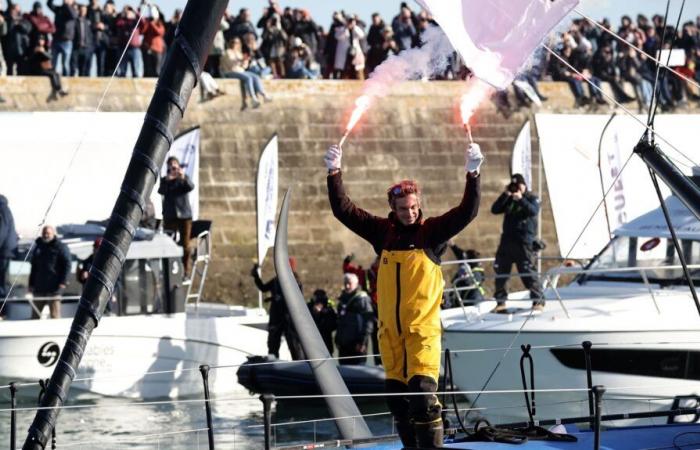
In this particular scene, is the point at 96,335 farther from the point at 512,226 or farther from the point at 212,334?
the point at 512,226

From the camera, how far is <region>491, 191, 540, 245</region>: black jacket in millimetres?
16797

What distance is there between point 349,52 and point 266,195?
31.9ft

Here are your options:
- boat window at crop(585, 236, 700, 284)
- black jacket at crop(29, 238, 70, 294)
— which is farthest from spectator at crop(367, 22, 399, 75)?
boat window at crop(585, 236, 700, 284)

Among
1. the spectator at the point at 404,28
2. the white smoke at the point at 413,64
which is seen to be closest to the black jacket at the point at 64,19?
the spectator at the point at 404,28

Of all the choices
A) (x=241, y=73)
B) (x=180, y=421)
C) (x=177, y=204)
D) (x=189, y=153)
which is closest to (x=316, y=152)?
(x=241, y=73)

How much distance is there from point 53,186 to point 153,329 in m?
4.66

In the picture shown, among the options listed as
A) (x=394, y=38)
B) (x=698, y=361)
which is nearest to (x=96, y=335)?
(x=698, y=361)

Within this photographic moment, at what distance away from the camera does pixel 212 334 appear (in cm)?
1856

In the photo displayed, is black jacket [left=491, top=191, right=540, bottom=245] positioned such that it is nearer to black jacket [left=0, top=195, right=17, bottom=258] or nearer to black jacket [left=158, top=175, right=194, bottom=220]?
black jacket [left=158, top=175, right=194, bottom=220]

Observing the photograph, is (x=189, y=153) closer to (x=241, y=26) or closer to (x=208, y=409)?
(x=241, y=26)

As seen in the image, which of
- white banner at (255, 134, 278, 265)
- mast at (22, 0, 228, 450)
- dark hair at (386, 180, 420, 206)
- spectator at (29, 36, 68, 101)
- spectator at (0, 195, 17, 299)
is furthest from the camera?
spectator at (29, 36, 68, 101)

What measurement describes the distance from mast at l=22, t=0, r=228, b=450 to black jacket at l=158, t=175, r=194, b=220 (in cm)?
1290

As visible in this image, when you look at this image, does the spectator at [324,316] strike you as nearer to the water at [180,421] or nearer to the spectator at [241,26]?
the water at [180,421]

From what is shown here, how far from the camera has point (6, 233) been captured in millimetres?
19312
